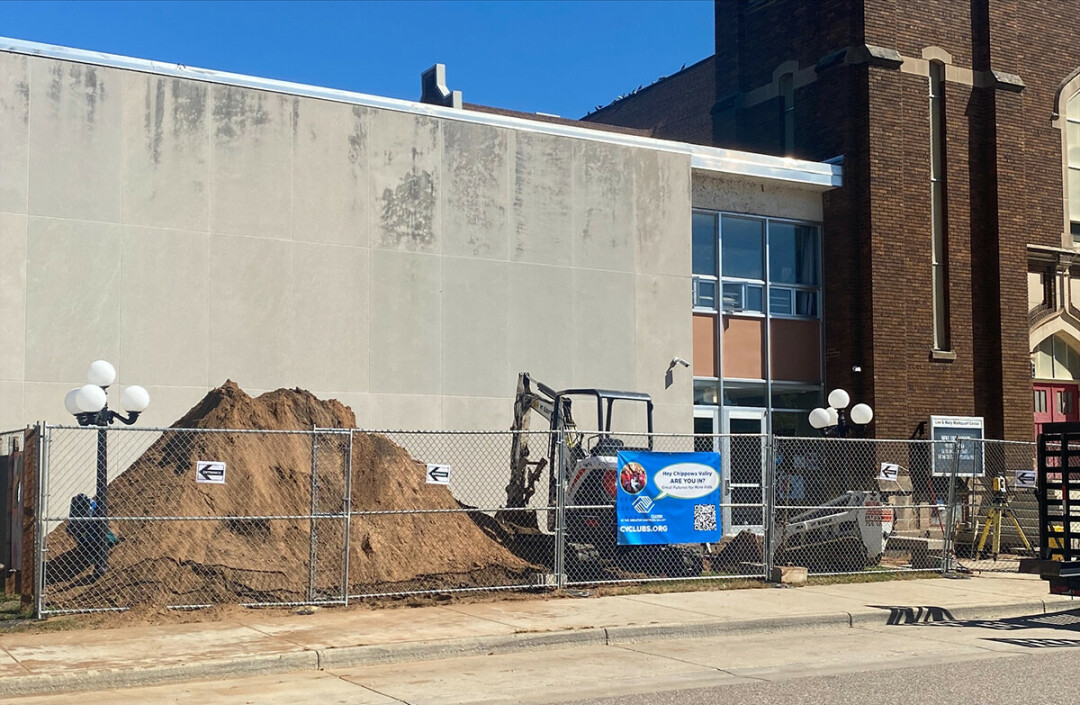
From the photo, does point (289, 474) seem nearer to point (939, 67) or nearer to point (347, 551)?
point (347, 551)

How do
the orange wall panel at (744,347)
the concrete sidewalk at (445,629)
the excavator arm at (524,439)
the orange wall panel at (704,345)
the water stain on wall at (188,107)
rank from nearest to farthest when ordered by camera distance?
the concrete sidewalk at (445,629)
the excavator arm at (524,439)
the water stain on wall at (188,107)
the orange wall panel at (704,345)
the orange wall panel at (744,347)

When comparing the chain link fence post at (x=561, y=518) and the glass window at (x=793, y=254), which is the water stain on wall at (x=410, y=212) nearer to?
the chain link fence post at (x=561, y=518)

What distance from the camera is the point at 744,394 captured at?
83.5 ft

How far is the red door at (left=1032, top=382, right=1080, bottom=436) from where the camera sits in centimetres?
2758

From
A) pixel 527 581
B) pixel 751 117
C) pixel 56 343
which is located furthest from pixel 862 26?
pixel 56 343

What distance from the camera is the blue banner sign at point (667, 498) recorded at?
1562 cm

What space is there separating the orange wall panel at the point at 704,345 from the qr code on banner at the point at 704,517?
28.1 ft

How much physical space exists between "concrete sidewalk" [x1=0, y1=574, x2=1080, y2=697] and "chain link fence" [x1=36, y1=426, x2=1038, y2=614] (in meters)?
1.01

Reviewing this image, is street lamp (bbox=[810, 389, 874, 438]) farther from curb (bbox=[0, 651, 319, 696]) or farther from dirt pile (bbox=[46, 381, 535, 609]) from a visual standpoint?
curb (bbox=[0, 651, 319, 696])

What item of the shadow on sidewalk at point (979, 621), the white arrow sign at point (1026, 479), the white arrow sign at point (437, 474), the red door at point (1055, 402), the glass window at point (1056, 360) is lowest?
the shadow on sidewalk at point (979, 621)

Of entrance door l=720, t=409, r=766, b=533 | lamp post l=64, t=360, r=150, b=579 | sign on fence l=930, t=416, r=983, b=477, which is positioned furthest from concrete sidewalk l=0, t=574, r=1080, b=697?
sign on fence l=930, t=416, r=983, b=477

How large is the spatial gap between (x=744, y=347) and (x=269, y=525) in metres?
13.2

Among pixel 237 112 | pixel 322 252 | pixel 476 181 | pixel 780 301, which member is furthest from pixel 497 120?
pixel 780 301

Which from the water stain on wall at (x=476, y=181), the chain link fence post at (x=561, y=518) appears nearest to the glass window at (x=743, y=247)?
the water stain on wall at (x=476, y=181)
